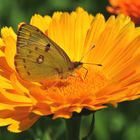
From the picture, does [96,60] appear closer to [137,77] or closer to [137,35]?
[137,35]

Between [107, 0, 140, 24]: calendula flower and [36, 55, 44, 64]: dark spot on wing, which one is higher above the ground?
[107, 0, 140, 24]: calendula flower

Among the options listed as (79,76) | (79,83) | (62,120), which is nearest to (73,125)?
(79,83)

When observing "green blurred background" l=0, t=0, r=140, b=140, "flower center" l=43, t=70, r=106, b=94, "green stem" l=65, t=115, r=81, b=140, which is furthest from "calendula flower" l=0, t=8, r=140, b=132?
"green blurred background" l=0, t=0, r=140, b=140

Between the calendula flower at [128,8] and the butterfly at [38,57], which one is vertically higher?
the calendula flower at [128,8]

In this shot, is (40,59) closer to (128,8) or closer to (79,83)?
(79,83)

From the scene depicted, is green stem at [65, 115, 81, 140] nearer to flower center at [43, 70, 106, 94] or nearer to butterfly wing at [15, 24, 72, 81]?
flower center at [43, 70, 106, 94]

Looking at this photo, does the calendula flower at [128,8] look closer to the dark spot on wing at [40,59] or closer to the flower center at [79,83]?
the flower center at [79,83]

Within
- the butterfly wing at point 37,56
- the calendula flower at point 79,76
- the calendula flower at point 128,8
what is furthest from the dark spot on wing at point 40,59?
the calendula flower at point 128,8
